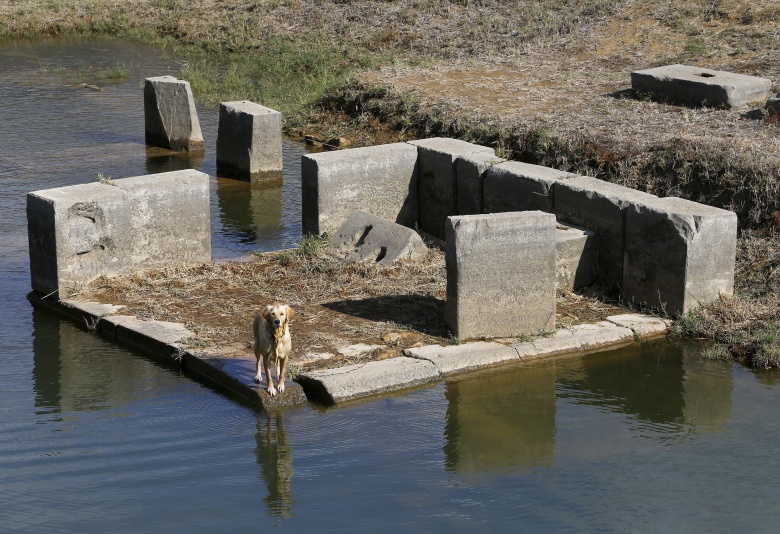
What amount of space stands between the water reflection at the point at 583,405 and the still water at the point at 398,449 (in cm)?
2

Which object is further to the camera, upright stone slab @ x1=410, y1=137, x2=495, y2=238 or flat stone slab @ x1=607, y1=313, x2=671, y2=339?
upright stone slab @ x1=410, y1=137, x2=495, y2=238

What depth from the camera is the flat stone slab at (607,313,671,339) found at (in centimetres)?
1013

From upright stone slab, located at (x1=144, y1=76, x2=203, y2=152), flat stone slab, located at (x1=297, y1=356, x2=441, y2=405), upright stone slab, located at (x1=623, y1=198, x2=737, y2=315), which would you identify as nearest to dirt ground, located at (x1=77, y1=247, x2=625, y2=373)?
flat stone slab, located at (x1=297, y1=356, x2=441, y2=405)

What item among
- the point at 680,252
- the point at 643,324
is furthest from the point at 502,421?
the point at 680,252

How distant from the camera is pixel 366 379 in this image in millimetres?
8930

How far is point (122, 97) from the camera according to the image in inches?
833

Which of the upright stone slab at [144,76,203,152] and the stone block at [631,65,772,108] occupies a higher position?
the stone block at [631,65,772,108]

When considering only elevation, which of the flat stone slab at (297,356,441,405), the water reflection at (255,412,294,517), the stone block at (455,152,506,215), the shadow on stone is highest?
the stone block at (455,152,506,215)

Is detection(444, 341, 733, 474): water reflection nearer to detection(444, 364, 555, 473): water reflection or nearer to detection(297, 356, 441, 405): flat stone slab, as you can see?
detection(444, 364, 555, 473): water reflection

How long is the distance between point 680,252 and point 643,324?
0.72 metres

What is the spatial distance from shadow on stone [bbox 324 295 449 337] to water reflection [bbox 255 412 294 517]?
77.2 inches

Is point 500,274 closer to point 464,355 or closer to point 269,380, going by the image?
point 464,355

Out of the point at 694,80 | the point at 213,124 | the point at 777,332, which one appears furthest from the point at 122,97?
the point at 777,332

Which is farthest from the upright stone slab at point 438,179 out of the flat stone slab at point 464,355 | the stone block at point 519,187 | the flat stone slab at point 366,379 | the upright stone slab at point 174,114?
the upright stone slab at point 174,114
